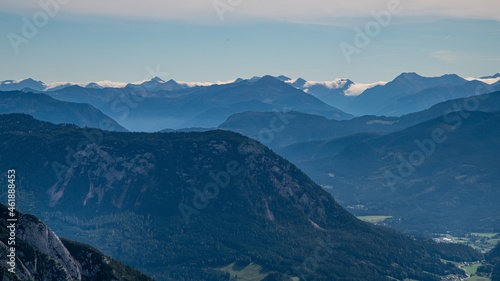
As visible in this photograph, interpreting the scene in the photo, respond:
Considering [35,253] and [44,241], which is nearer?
[35,253]

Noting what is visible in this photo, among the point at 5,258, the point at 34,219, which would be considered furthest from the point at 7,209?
the point at 5,258

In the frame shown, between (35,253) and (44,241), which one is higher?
(44,241)

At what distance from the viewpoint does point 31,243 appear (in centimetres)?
19125

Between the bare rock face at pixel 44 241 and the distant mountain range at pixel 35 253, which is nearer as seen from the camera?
the distant mountain range at pixel 35 253

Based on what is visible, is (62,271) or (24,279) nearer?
(24,279)

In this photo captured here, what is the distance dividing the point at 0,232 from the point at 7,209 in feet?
40.6

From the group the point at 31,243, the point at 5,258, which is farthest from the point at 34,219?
the point at 5,258

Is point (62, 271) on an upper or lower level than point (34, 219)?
lower

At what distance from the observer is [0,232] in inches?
7402

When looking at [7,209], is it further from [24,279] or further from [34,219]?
[24,279]

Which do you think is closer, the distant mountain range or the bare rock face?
the distant mountain range

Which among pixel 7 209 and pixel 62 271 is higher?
pixel 7 209

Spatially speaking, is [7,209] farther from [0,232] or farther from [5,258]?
[5,258]

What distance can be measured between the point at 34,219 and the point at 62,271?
59.8 ft
